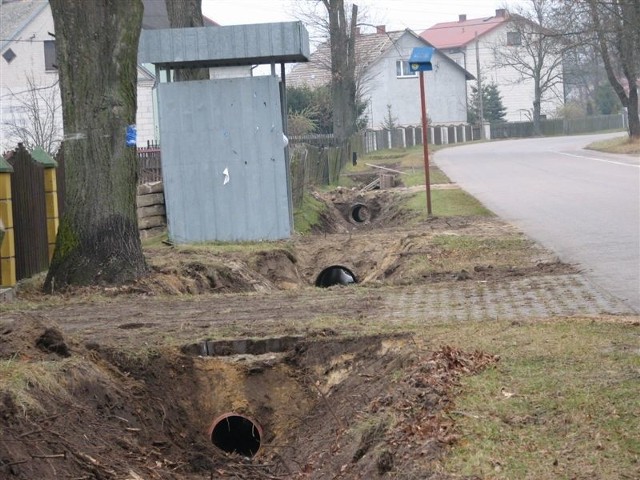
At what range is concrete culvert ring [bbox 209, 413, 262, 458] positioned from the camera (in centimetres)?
768

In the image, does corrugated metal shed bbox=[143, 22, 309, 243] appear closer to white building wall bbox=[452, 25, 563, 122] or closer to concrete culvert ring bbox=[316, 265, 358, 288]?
concrete culvert ring bbox=[316, 265, 358, 288]

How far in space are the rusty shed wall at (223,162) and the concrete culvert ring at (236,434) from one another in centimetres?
928

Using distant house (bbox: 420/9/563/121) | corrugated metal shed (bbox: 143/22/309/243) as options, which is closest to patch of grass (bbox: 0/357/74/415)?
corrugated metal shed (bbox: 143/22/309/243)

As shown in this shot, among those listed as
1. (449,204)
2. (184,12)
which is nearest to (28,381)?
(184,12)

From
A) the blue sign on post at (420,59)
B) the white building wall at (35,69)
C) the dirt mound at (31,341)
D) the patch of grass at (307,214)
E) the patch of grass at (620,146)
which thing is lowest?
the dirt mound at (31,341)

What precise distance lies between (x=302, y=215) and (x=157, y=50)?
6193 mm

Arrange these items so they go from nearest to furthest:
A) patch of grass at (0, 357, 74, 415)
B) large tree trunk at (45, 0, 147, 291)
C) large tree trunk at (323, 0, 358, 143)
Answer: patch of grass at (0, 357, 74, 415), large tree trunk at (45, 0, 147, 291), large tree trunk at (323, 0, 358, 143)

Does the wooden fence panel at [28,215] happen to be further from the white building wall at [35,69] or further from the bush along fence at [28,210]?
the white building wall at [35,69]

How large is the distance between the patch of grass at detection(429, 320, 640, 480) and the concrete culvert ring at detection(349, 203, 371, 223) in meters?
19.2

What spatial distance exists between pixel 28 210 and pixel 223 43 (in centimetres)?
466

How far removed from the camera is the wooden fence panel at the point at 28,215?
12.8 meters

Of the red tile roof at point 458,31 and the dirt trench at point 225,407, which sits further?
the red tile roof at point 458,31

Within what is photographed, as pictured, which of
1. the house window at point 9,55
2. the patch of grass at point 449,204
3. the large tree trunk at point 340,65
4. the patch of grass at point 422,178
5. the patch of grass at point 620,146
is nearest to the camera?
the patch of grass at point 449,204

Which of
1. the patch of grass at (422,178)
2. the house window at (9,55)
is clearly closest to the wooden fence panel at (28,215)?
the patch of grass at (422,178)
